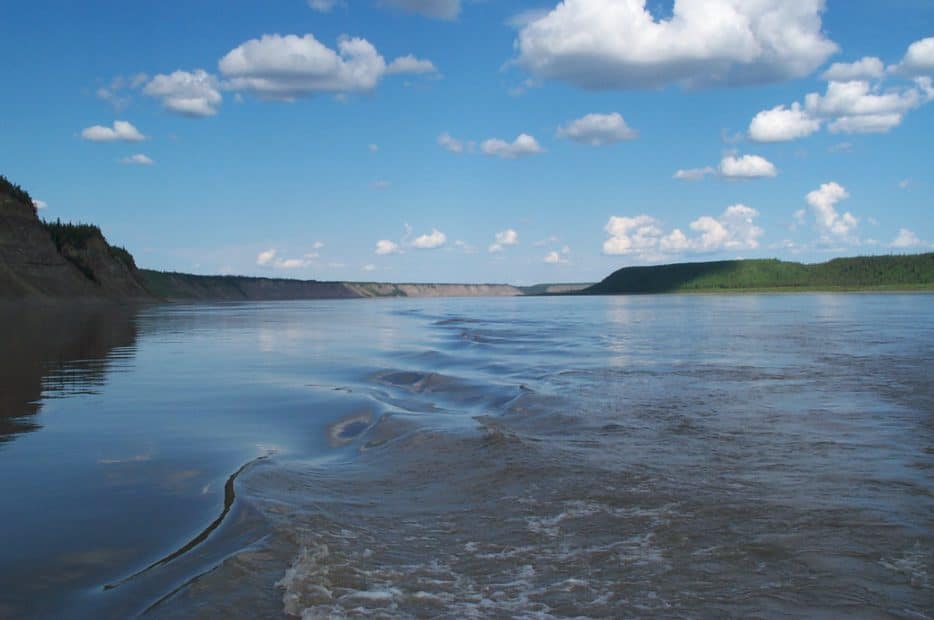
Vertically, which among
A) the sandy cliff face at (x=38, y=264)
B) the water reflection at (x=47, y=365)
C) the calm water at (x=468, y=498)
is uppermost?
the sandy cliff face at (x=38, y=264)

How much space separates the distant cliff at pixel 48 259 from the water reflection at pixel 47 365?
38.9 meters

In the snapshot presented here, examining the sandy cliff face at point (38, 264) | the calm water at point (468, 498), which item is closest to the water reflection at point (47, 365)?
the calm water at point (468, 498)

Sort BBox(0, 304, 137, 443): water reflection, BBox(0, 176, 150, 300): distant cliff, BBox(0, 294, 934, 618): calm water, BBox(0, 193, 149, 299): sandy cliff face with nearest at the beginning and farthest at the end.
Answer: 1. BBox(0, 294, 934, 618): calm water
2. BBox(0, 304, 137, 443): water reflection
3. BBox(0, 193, 149, 299): sandy cliff face
4. BBox(0, 176, 150, 300): distant cliff

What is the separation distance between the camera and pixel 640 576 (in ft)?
18.2

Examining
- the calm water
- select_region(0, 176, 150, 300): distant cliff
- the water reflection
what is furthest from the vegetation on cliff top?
the calm water

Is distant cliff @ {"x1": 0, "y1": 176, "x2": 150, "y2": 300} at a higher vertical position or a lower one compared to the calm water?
higher

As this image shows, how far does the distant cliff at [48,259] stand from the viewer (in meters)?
68.3

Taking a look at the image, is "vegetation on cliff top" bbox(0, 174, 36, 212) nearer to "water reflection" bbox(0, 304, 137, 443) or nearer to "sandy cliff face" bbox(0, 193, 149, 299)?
"sandy cliff face" bbox(0, 193, 149, 299)

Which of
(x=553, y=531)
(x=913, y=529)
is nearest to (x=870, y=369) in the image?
(x=913, y=529)

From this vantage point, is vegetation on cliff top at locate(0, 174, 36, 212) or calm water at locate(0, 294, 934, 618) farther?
vegetation on cliff top at locate(0, 174, 36, 212)

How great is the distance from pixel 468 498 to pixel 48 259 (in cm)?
8167

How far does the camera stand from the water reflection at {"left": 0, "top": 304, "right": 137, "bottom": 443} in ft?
40.8

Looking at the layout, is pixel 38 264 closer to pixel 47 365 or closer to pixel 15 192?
pixel 15 192

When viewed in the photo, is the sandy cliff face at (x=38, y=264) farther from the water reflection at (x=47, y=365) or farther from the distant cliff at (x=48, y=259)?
the water reflection at (x=47, y=365)
